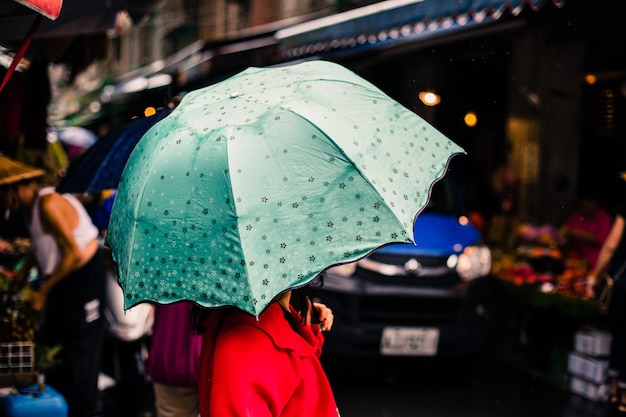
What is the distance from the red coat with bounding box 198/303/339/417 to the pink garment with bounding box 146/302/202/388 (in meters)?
1.55

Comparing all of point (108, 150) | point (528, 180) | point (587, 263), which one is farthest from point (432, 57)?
point (108, 150)

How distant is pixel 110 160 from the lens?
4.84 meters

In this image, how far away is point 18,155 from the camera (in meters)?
8.13

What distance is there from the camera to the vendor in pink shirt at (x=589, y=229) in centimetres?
960

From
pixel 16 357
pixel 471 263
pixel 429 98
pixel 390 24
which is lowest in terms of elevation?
pixel 16 357

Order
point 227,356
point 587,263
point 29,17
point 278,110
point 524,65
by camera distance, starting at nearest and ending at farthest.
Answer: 1. point 227,356
2. point 278,110
3. point 29,17
4. point 587,263
5. point 524,65

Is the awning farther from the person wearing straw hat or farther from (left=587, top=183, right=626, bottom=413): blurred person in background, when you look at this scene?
the person wearing straw hat

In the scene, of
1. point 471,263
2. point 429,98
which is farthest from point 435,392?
point 429,98

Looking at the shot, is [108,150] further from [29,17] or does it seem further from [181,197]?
[181,197]

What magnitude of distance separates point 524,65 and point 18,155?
8096mm

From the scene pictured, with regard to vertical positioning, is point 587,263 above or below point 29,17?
below

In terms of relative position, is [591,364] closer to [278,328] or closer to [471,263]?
[471,263]

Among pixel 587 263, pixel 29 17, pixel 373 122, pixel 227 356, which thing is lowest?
pixel 587 263

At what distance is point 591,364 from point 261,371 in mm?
6227
